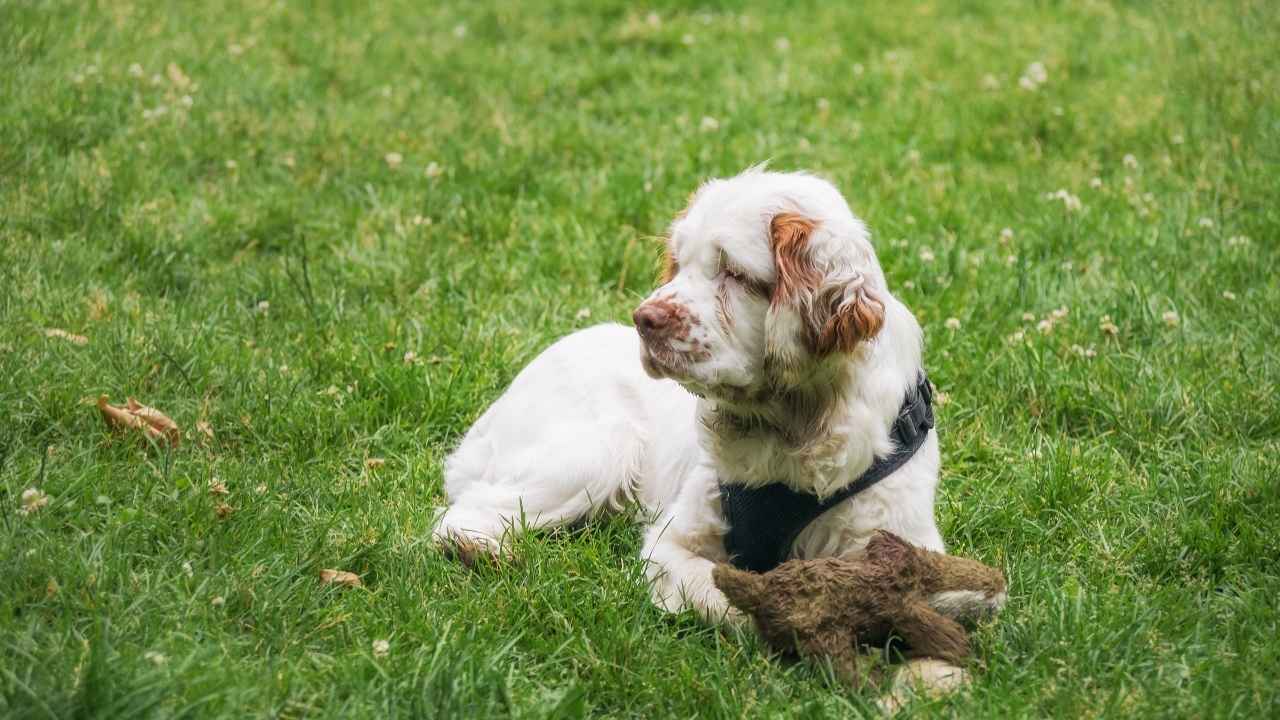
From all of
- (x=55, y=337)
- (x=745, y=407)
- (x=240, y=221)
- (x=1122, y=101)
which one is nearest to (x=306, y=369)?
(x=55, y=337)

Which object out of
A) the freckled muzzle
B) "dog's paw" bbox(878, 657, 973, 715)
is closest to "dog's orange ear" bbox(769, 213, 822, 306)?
the freckled muzzle

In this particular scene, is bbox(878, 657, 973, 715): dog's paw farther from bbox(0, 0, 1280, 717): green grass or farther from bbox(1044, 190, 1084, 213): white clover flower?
bbox(1044, 190, 1084, 213): white clover flower

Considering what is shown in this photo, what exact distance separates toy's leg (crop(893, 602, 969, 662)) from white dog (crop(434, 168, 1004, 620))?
0.11m

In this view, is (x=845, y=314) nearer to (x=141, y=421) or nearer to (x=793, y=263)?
(x=793, y=263)

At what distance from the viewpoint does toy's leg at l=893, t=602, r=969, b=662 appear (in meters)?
3.03

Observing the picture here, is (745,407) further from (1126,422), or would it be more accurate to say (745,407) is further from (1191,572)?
(1126,422)

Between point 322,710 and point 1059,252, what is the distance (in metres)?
3.96

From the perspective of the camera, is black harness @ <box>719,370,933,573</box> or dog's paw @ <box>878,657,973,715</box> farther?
black harness @ <box>719,370,933,573</box>

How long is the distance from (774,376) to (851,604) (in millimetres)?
568

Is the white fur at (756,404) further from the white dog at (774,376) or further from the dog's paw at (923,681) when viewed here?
the dog's paw at (923,681)

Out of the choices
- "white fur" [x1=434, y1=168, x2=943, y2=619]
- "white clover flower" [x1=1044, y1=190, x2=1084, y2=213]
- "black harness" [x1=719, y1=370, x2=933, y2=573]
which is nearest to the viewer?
"white fur" [x1=434, y1=168, x2=943, y2=619]

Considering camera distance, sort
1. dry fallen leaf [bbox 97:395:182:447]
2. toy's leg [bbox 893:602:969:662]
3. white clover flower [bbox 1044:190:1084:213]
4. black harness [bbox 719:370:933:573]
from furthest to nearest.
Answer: white clover flower [bbox 1044:190:1084:213]
dry fallen leaf [bbox 97:395:182:447]
black harness [bbox 719:370:933:573]
toy's leg [bbox 893:602:969:662]

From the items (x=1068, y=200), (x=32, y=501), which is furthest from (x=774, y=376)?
(x=1068, y=200)

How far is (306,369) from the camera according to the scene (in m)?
4.61
